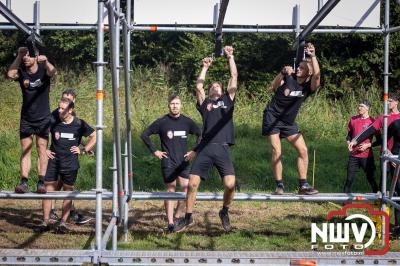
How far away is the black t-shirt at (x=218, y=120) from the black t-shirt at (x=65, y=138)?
1.64 meters

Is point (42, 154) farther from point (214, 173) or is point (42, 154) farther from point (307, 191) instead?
point (214, 173)

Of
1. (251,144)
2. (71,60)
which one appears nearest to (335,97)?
(251,144)

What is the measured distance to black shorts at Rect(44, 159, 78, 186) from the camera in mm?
8266

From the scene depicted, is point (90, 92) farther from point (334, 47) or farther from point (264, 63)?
point (334, 47)

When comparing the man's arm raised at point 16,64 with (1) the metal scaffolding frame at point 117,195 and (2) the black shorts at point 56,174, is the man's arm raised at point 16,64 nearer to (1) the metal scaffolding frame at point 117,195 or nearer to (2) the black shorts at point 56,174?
(1) the metal scaffolding frame at point 117,195

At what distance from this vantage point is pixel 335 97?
60.3 ft

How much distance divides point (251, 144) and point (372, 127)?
18.4 ft

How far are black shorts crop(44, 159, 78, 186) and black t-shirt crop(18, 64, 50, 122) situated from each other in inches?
27.3

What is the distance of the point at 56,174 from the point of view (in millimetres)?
8328

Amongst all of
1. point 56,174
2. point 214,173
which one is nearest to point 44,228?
point 56,174

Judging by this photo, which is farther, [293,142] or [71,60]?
[71,60]

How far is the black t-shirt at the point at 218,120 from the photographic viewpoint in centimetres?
753

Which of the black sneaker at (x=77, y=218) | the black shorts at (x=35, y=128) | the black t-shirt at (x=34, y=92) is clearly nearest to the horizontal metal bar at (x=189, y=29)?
the black t-shirt at (x=34, y=92)

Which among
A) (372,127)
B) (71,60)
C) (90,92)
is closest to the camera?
A: (372,127)
